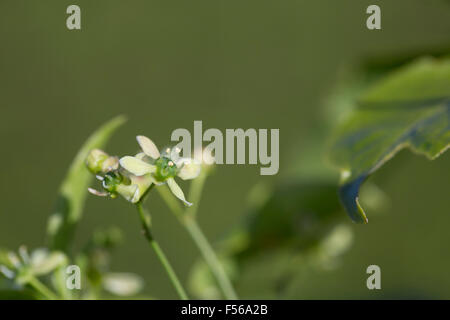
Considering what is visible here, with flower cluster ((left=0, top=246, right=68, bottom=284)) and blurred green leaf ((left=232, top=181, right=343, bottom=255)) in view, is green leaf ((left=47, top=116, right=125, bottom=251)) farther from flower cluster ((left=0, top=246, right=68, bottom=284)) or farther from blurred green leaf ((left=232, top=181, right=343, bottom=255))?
blurred green leaf ((left=232, top=181, right=343, bottom=255))

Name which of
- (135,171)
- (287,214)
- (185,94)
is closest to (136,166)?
(135,171)

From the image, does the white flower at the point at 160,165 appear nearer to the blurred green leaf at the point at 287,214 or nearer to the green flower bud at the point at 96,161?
the green flower bud at the point at 96,161

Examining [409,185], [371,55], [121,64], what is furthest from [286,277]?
[121,64]

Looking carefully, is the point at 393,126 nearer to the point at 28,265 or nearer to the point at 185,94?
the point at 28,265

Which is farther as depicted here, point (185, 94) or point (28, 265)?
point (185, 94)

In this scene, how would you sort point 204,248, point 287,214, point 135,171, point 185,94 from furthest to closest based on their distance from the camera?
point 185,94 < point 287,214 < point 204,248 < point 135,171

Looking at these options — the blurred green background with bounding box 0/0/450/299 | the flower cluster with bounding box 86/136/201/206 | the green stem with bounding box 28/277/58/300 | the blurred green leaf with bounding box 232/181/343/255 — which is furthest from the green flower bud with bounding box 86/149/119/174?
the blurred green background with bounding box 0/0/450/299

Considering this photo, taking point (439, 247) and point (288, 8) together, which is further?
point (288, 8)

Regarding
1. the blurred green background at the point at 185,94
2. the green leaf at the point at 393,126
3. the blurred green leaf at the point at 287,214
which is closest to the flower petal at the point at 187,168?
the green leaf at the point at 393,126
